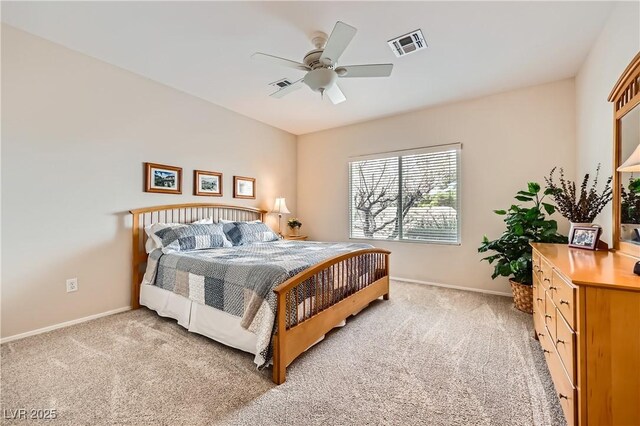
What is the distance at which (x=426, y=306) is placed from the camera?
3.13 metres

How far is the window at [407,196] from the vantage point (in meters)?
3.92

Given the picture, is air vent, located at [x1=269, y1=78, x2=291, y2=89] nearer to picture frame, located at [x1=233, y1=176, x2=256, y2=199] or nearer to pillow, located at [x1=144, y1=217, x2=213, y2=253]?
picture frame, located at [x1=233, y1=176, x2=256, y2=199]

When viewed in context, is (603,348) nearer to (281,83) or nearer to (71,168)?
(281,83)

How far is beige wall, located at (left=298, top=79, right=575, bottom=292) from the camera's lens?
3.27 m

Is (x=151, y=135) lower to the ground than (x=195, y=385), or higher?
higher

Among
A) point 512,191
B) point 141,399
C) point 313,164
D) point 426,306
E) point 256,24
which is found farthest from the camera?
point 313,164

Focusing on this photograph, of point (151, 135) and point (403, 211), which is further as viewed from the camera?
point (403, 211)

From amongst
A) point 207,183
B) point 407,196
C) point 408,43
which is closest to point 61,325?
point 207,183

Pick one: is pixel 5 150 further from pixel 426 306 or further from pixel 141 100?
pixel 426 306

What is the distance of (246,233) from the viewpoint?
142 inches

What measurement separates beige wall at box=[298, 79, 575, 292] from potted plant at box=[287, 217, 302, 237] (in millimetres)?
849

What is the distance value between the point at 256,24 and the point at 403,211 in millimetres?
3144

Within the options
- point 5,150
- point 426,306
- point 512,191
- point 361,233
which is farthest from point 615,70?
point 5,150

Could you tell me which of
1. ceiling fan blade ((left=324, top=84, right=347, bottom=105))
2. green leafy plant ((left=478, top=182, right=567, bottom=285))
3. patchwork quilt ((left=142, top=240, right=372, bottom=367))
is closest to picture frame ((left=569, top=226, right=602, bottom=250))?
green leafy plant ((left=478, top=182, right=567, bottom=285))
